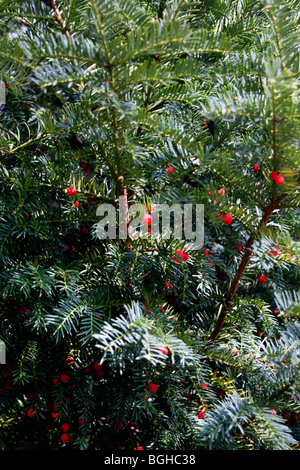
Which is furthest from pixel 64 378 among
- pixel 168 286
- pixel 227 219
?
pixel 227 219

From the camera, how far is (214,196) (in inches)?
20.8

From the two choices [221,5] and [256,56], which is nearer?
[256,56]

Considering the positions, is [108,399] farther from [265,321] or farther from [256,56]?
[256,56]

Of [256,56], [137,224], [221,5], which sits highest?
[221,5]

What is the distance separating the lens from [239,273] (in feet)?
1.94

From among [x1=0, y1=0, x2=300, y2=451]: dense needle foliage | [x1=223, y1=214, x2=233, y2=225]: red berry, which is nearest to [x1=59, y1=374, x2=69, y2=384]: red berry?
[x1=0, y1=0, x2=300, y2=451]: dense needle foliage

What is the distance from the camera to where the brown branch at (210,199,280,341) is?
55cm

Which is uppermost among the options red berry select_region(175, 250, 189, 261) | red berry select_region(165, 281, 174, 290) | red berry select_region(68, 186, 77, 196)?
red berry select_region(68, 186, 77, 196)

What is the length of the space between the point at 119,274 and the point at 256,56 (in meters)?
0.35

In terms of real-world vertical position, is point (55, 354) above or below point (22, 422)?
above

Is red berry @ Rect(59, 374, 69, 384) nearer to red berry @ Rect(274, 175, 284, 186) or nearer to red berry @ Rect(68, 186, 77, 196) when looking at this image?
red berry @ Rect(68, 186, 77, 196)

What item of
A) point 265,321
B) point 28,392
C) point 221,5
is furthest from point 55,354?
point 221,5

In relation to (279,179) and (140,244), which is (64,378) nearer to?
(140,244)

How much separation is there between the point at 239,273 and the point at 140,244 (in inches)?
6.2
